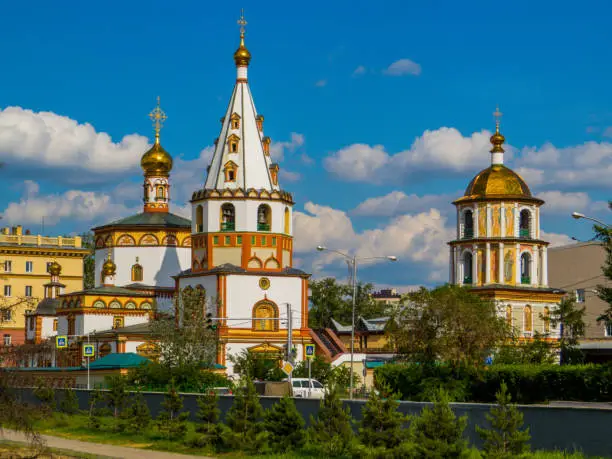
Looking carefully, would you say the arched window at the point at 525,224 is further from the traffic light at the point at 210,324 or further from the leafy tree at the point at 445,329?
the leafy tree at the point at 445,329

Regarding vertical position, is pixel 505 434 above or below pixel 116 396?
above

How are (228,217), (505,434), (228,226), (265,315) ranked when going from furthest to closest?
1. (228,217)
2. (228,226)
3. (265,315)
4. (505,434)

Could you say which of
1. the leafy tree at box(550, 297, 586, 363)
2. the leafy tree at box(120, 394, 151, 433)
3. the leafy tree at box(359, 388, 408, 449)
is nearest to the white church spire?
the leafy tree at box(550, 297, 586, 363)

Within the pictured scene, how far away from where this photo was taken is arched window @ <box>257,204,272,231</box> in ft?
234

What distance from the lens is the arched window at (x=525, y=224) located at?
239ft

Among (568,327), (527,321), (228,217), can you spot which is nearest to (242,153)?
(228,217)

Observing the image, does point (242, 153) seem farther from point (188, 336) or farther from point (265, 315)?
point (188, 336)

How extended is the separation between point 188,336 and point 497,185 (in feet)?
74.6

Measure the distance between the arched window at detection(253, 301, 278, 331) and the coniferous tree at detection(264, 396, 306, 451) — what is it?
38108 millimetres

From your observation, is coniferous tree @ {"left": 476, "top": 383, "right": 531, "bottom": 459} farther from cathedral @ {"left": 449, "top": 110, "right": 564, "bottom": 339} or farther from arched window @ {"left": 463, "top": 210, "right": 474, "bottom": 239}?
arched window @ {"left": 463, "top": 210, "right": 474, "bottom": 239}

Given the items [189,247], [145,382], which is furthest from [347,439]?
[189,247]

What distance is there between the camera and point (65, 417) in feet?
141

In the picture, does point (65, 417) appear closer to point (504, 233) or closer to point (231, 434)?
point (231, 434)

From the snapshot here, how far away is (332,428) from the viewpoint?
30391mm
